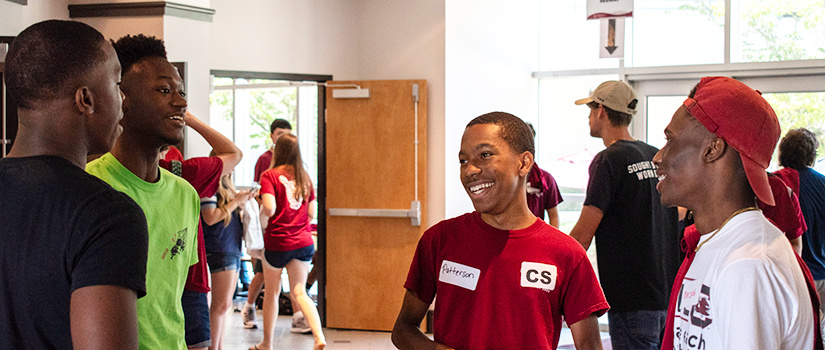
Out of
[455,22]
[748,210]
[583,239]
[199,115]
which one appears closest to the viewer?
[748,210]

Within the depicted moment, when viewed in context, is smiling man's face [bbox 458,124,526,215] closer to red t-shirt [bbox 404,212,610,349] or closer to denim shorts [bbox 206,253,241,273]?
red t-shirt [bbox 404,212,610,349]

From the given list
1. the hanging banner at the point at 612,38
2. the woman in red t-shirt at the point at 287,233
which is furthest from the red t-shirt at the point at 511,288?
the hanging banner at the point at 612,38

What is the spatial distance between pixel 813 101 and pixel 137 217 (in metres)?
5.91

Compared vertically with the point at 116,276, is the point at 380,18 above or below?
above

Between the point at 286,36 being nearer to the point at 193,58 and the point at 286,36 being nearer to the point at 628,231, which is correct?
the point at 193,58

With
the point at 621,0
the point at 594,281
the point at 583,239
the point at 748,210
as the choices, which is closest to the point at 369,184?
the point at 621,0

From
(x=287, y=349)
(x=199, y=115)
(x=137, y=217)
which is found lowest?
(x=287, y=349)

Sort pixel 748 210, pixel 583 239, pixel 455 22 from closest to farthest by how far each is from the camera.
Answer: pixel 748 210
pixel 583 239
pixel 455 22

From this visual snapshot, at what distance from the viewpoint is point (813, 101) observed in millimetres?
5836

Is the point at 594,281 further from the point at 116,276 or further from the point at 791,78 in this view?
the point at 791,78

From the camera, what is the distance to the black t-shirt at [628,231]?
2.99m

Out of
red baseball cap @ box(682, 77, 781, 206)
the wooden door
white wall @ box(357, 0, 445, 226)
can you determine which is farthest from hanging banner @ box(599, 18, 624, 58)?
red baseball cap @ box(682, 77, 781, 206)

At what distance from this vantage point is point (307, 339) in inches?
240

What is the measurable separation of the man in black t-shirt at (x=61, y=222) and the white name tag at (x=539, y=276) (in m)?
0.93
